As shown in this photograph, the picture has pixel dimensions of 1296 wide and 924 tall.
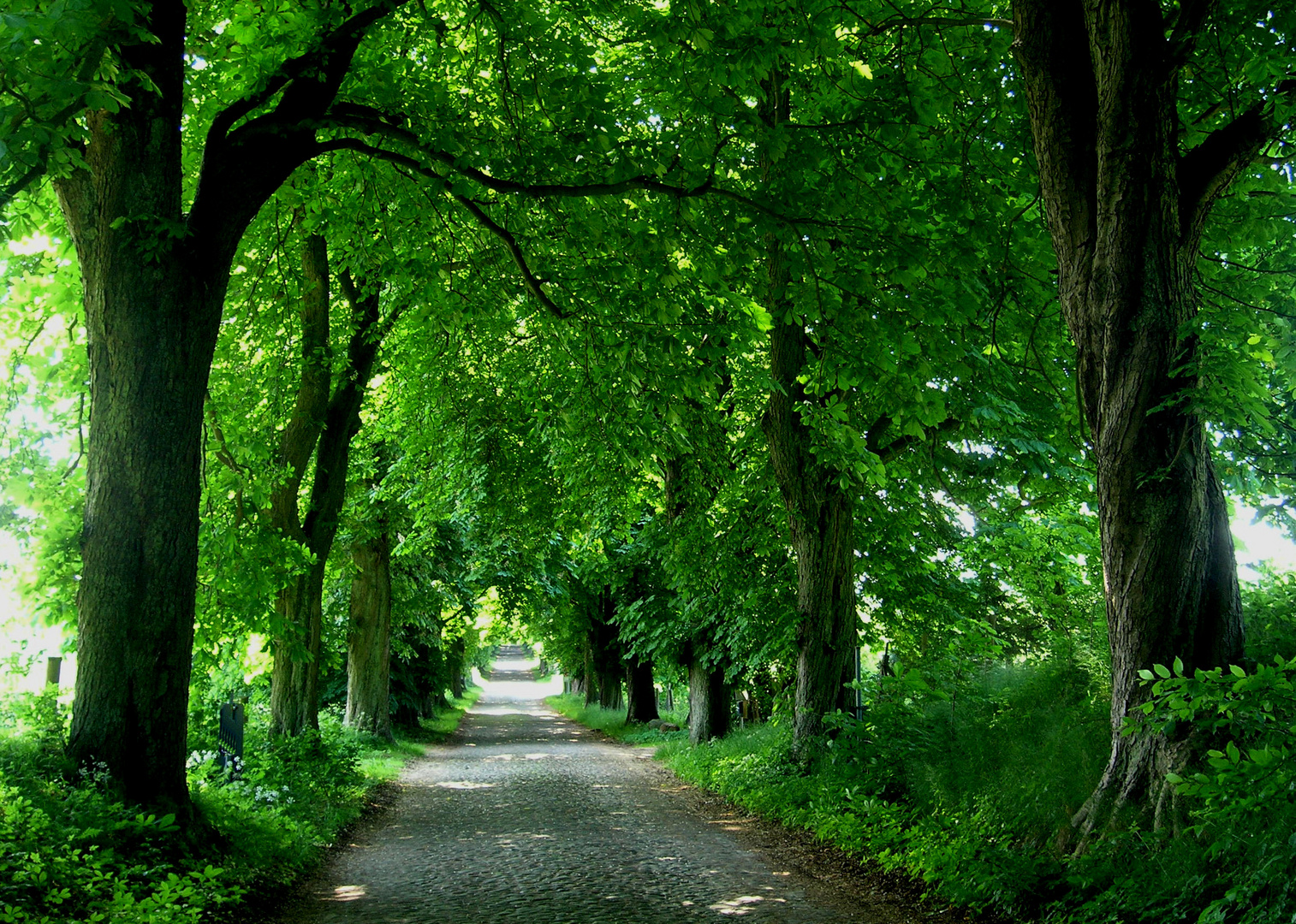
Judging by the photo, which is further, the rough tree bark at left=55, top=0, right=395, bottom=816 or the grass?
the grass

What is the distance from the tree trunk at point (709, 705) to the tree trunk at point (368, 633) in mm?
7140

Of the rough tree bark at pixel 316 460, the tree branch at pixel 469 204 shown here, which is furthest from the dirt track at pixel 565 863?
the tree branch at pixel 469 204

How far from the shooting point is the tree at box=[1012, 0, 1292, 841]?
6.03 metres

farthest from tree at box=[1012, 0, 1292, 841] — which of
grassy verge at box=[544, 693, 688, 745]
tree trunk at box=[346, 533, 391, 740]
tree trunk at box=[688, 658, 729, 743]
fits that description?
tree trunk at box=[346, 533, 391, 740]

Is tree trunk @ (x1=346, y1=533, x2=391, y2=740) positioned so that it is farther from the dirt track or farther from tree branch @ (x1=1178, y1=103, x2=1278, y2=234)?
tree branch @ (x1=1178, y1=103, x2=1278, y2=234)

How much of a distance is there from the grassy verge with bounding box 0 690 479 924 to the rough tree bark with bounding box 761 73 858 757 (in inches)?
244

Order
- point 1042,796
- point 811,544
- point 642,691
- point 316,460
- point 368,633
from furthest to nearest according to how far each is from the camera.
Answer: point 642,691
point 368,633
point 316,460
point 811,544
point 1042,796

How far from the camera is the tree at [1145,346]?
6031 mm

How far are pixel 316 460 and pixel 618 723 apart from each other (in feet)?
66.7

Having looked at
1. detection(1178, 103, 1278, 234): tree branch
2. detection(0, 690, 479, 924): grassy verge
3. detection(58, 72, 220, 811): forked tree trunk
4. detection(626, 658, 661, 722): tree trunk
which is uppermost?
detection(1178, 103, 1278, 234): tree branch

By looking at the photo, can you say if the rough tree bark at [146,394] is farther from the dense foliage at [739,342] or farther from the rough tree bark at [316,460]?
the rough tree bark at [316,460]

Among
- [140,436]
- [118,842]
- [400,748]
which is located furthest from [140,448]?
[400,748]

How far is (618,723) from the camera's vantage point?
106 ft

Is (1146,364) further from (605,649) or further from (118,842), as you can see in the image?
(605,649)
